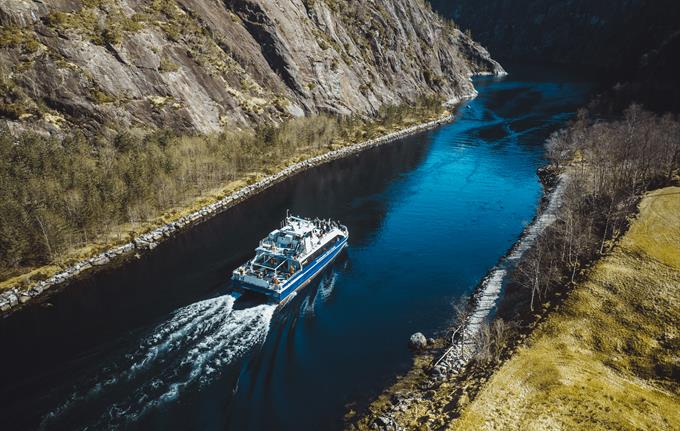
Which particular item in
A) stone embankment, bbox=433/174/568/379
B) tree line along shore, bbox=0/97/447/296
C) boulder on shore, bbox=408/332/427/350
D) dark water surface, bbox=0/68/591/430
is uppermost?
tree line along shore, bbox=0/97/447/296

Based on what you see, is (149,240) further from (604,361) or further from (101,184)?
(604,361)

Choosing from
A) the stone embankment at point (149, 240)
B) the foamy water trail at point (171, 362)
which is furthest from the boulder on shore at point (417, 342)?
the stone embankment at point (149, 240)

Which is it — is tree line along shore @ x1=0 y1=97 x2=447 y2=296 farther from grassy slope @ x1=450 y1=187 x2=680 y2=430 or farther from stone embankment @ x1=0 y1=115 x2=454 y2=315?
grassy slope @ x1=450 y1=187 x2=680 y2=430

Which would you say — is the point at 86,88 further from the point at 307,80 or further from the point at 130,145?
the point at 307,80

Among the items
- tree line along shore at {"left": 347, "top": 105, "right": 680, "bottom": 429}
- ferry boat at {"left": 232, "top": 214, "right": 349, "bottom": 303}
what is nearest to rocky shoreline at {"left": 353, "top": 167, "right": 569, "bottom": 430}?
tree line along shore at {"left": 347, "top": 105, "right": 680, "bottom": 429}

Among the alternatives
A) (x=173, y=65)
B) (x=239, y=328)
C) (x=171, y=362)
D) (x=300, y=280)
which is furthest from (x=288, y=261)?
(x=173, y=65)

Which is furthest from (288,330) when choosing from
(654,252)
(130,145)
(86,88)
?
(86,88)
